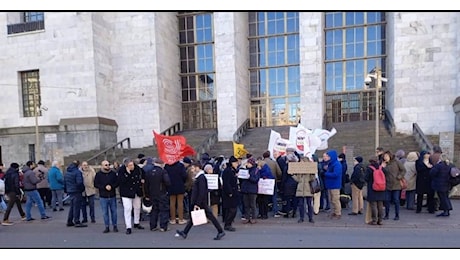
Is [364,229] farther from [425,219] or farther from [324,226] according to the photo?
[425,219]

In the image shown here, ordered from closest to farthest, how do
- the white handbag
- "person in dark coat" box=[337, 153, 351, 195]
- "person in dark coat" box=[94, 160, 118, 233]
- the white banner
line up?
the white handbag, "person in dark coat" box=[94, 160, 118, 233], "person in dark coat" box=[337, 153, 351, 195], the white banner

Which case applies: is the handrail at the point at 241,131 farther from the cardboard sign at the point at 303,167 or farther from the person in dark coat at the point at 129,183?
the person in dark coat at the point at 129,183

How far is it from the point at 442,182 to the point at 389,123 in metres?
13.1

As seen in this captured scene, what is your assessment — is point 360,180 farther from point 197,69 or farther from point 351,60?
point 197,69

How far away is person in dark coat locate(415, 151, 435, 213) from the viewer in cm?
761

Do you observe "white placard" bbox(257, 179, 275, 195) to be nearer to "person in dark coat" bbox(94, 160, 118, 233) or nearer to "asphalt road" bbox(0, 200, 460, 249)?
"asphalt road" bbox(0, 200, 460, 249)

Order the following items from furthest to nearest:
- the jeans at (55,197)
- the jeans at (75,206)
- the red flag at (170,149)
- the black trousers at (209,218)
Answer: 1. the jeans at (55,197)
2. the red flag at (170,149)
3. the jeans at (75,206)
4. the black trousers at (209,218)

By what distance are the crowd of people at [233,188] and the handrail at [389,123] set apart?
10.5 m

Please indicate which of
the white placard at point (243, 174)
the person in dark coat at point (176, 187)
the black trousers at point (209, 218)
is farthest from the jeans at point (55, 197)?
the white placard at point (243, 174)

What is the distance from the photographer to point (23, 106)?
20984 mm

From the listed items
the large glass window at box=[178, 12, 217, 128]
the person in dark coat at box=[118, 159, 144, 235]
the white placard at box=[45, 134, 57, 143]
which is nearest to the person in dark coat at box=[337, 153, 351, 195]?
the person in dark coat at box=[118, 159, 144, 235]

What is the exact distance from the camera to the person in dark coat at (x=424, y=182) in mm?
7605
